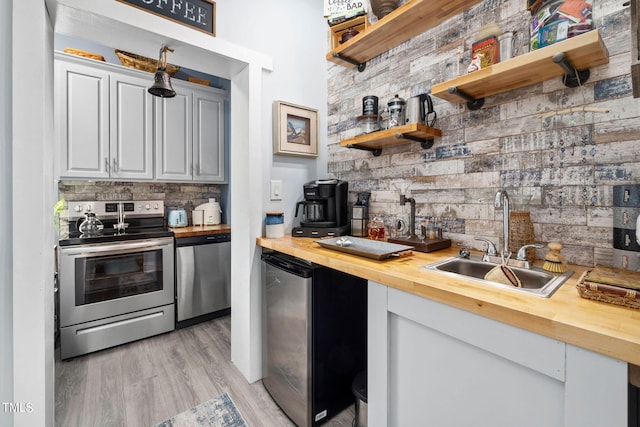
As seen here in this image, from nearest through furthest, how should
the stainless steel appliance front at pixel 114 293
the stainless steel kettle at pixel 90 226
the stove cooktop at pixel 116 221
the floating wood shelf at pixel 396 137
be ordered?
the floating wood shelf at pixel 396 137, the stainless steel appliance front at pixel 114 293, the stove cooktop at pixel 116 221, the stainless steel kettle at pixel 90 226

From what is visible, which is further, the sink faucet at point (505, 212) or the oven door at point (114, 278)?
the oven door at point (114, 278)

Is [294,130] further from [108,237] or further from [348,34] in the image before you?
[108,237]

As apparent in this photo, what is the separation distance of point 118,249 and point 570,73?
10.1ft

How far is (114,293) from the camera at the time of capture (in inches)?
94.4

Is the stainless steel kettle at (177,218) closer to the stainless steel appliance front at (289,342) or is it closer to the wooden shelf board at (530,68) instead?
the stainless steel appliance front at (289,342)

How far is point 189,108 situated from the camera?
3061 millimetres

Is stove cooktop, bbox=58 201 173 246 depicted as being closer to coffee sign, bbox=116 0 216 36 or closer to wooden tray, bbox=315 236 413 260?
coffee sign, bbox=116 0 216 36

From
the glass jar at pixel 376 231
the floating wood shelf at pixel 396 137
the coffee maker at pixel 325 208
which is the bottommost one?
the glass jar at pixel 376 231

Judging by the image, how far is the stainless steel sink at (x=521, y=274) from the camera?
85 cm

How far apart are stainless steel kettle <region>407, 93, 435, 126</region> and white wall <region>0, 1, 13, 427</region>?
1822 mm

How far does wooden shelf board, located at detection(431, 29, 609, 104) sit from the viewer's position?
0.95 m

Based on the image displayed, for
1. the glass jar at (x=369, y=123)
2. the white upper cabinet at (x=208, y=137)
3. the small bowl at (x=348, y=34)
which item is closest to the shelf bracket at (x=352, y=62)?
the small bowl at (x=348, y=34)

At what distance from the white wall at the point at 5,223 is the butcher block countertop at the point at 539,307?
Answer: 1.43m

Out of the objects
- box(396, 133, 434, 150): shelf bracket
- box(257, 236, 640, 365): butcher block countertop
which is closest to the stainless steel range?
box(257, 236, 640, 365): butcher block countertop
